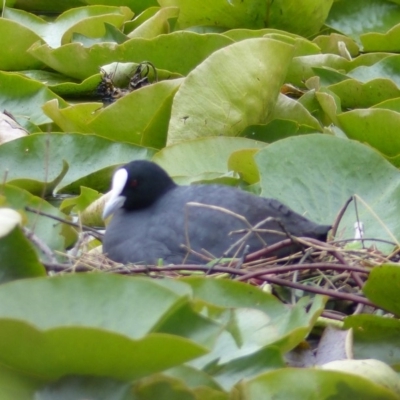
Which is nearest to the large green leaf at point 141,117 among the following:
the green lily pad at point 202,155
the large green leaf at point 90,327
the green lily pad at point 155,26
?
the green lily pad at point 202,155

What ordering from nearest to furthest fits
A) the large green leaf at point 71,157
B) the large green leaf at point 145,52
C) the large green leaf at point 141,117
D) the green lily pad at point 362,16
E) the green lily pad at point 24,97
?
the large green leaf at point 71,157
the large green leaf at point 141,117
the green lily pad at point 24,97
the large green leaf at point 145,52
the green lily pad at point 362,16

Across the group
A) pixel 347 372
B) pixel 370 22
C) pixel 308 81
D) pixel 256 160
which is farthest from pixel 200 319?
pixel 370 22

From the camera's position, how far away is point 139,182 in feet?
10.9

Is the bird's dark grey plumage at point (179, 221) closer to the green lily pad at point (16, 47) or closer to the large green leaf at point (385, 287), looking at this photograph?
the large green leaf at point (385, 287)

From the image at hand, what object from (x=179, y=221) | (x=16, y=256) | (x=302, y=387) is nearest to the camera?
(x=302, y=387)

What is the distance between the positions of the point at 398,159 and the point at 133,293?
1737 millimetres

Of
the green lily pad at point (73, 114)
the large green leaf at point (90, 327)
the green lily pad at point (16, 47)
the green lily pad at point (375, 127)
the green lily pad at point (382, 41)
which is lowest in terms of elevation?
the green lily pad at point (16, 47)

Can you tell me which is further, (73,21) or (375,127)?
(73,21)

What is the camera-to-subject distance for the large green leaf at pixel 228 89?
11.3 feet

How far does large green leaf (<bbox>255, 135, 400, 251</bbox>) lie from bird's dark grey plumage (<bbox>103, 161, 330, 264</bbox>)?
0.34 feet

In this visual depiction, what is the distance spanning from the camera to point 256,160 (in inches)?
122

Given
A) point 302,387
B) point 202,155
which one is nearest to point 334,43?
point 202,155

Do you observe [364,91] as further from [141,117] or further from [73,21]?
[73,21]

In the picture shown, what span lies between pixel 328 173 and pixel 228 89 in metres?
0.55
